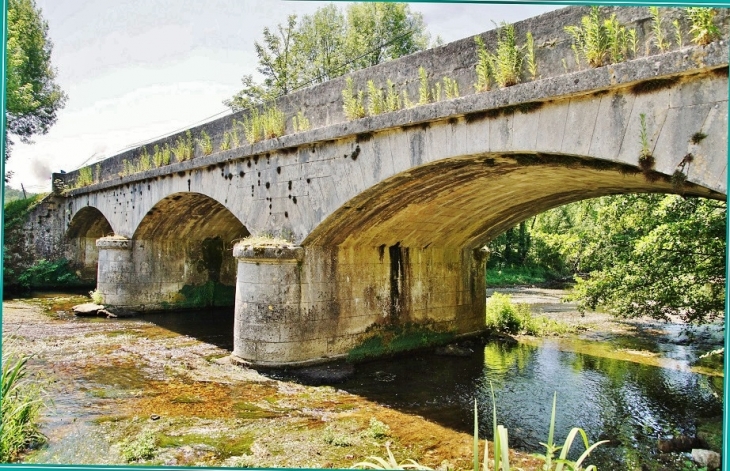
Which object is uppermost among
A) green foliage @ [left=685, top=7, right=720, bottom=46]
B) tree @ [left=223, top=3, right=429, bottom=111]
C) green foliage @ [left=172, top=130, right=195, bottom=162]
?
tree @ [left=223, top=3, right=429, bottom=111]

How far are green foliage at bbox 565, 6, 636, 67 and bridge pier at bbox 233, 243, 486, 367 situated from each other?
5.37 meters

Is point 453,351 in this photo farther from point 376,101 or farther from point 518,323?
point 376,101

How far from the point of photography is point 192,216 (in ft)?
50.8

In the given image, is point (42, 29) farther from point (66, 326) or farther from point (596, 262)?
point (596, 262)

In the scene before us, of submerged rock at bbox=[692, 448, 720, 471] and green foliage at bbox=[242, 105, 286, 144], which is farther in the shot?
green foliage at bbox=[242, 105, 286, 144]

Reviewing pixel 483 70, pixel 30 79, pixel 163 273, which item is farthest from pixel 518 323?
pixel 30 79

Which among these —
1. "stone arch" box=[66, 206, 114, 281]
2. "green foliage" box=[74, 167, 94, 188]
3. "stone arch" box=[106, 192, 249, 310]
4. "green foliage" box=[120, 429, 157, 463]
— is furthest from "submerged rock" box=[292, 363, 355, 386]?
"stone arch" box=[66, 206, 114, 281]

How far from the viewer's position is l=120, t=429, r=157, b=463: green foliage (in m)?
5.48

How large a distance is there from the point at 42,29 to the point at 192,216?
9302 millimetres

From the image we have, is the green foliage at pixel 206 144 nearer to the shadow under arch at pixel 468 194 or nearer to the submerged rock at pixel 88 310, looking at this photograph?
the shadow under arch at pixel 468 194

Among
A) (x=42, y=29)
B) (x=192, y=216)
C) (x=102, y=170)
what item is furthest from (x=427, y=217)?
(x=42, y=29)

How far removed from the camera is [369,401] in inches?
300

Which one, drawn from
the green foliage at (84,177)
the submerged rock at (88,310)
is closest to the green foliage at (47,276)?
the green foliage at (84,177)

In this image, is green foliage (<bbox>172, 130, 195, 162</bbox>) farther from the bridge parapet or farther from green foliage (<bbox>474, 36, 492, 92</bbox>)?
green foliage (<bbox>474, 36, 492, 92</bbox>)
